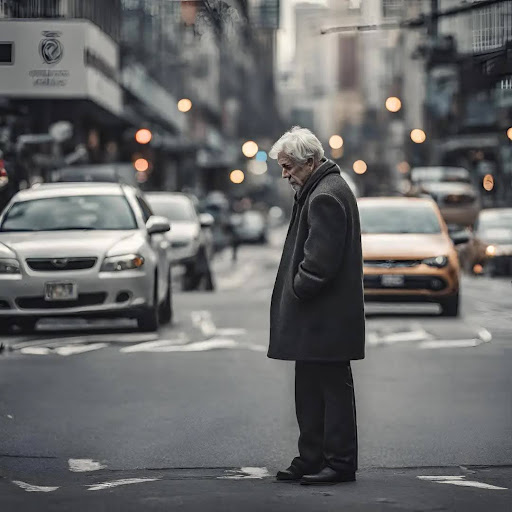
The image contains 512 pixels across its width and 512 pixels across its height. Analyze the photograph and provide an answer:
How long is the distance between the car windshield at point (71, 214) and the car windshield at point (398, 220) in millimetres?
4647

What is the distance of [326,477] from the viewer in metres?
7.65

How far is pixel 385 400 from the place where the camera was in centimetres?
1159

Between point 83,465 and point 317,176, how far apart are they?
2.16 metres

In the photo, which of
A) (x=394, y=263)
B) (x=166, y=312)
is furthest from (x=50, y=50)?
(x=394, y=263)

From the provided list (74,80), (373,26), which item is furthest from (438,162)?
(74,80)

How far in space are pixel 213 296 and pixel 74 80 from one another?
32.6 feet

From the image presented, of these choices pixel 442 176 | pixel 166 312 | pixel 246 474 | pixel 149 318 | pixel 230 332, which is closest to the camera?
pixel 246 474

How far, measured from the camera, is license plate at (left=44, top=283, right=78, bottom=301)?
Result: 645 inches

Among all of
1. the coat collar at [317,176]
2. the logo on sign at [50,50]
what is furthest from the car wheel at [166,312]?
the coat collar at [317,176]

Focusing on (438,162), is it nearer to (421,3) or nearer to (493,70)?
(421,3)

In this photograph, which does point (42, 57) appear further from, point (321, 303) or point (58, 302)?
point (321, 303)

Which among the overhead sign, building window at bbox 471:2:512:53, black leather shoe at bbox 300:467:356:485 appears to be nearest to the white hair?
black leather shoe at bbox 300:467:356:485

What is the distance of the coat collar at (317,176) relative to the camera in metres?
7.66

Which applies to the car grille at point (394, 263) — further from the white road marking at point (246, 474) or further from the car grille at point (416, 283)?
the white road marking at point (246, 474)
